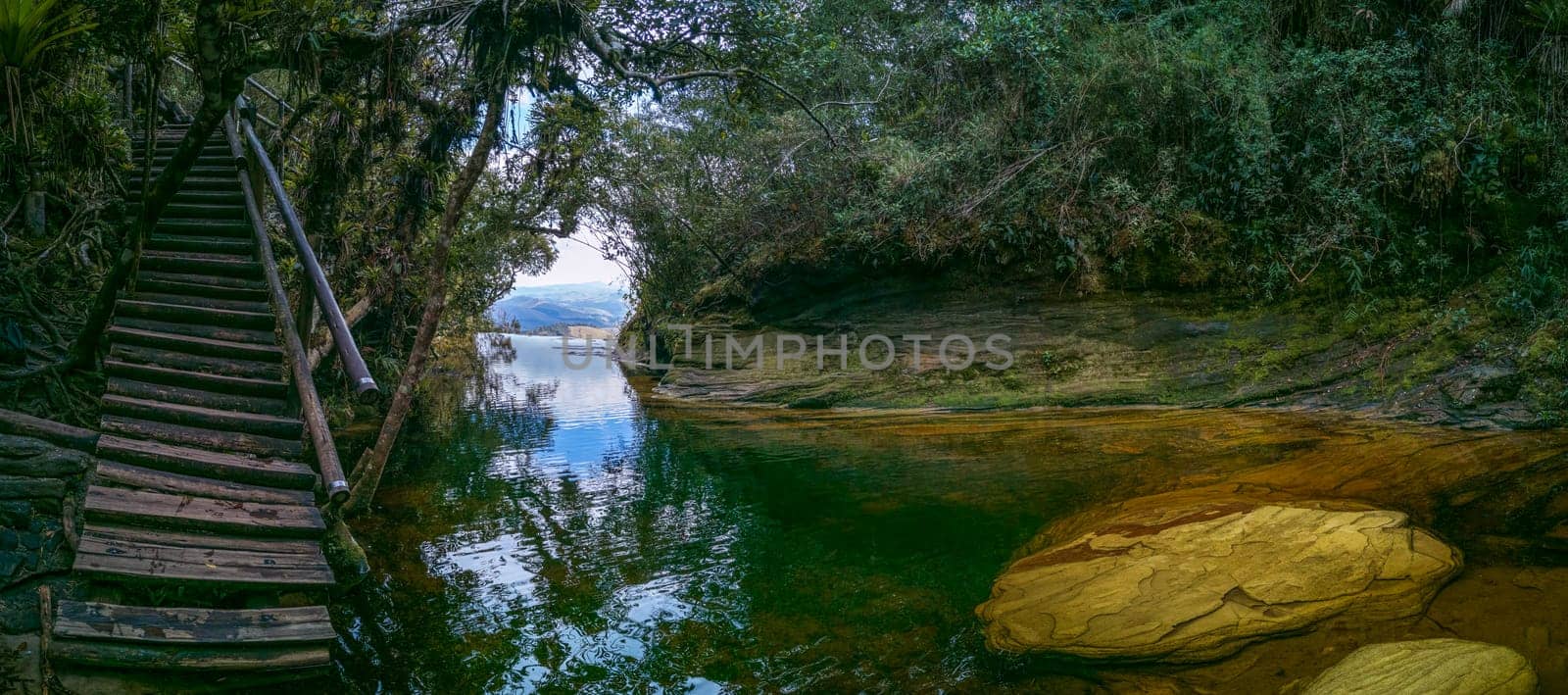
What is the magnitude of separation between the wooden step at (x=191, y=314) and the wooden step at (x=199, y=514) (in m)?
2.30

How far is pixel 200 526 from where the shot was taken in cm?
396

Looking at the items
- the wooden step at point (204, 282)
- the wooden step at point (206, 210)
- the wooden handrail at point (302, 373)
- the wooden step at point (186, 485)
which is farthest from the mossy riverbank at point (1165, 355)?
the wooden step at point (186, 485)

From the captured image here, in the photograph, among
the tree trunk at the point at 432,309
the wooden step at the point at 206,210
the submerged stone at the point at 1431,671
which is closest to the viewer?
the submerged stone at the point at 1431,671

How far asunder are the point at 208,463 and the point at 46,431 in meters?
0.90

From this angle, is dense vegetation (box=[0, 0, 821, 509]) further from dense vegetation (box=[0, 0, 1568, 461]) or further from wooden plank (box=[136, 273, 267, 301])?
wooden plank (box=[136, 273, 267, 301])

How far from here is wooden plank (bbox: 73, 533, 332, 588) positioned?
344 centimetres

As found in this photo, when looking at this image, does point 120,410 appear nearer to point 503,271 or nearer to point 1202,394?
point 1202,394

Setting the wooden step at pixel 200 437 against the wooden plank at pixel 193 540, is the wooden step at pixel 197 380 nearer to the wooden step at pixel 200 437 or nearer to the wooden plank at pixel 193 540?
the wooden step at pixel 200 437

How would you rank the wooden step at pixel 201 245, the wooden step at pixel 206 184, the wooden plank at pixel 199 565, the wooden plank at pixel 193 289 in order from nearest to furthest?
1. the wooden plank at pixel 199 565
2. the wooden plank at pixel 193 289
3. the wooden step at pixel 201 245
4. the wooden step at pixel 206 184

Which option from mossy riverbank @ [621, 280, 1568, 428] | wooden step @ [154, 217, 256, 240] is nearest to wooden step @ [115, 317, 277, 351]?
wooden step @ [154, 217, 256, 240]

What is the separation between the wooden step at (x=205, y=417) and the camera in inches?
187

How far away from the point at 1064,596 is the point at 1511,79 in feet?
36.4

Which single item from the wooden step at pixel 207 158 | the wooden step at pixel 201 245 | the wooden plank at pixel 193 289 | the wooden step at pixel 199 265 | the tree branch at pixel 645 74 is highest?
the tree branch at pixel 645 74

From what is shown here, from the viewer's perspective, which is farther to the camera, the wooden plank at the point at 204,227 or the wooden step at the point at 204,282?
the wooden plank at the point at 204,227
